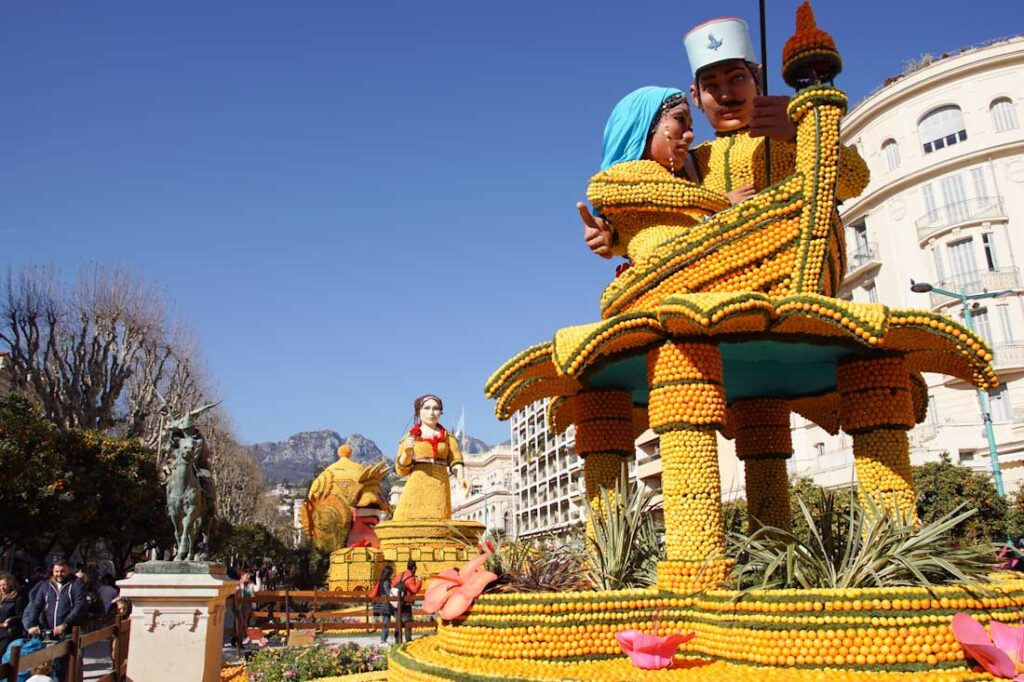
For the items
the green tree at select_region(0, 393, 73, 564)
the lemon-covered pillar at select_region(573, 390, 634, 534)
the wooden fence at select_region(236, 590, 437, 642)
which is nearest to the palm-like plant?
the lemon-covered pillar at select_region(573, 390, 634, 534)

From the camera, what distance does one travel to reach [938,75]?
32.7 meters

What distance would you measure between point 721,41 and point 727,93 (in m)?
0.65

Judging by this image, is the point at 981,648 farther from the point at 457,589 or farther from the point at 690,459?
the point at 457,589

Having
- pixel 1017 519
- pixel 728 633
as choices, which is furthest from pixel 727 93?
pixel 1017 519

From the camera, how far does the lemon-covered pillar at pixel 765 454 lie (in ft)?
33.1

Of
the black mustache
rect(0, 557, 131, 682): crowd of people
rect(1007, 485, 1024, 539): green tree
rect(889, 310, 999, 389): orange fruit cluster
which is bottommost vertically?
rect(0, 557, 131, 682): crowd of people

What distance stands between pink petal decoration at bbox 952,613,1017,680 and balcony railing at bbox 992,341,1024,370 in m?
26.9

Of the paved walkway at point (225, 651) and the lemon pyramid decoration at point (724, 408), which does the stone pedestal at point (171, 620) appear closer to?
the lemon pyramid decoration at point (724, 408)

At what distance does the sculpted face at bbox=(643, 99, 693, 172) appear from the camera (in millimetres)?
9602

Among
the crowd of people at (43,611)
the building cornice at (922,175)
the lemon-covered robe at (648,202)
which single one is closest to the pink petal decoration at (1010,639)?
the lemon-covered robe at (648,202)

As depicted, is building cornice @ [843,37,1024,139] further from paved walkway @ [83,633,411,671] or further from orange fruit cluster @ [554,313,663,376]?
orange fruit cluster @ [554,313,663,376]

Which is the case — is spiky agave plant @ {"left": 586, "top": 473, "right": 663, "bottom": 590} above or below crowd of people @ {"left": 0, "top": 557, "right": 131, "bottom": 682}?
above

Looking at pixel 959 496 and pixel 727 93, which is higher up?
pixel 727 93

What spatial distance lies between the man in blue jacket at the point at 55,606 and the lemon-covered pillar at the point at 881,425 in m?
8.52
